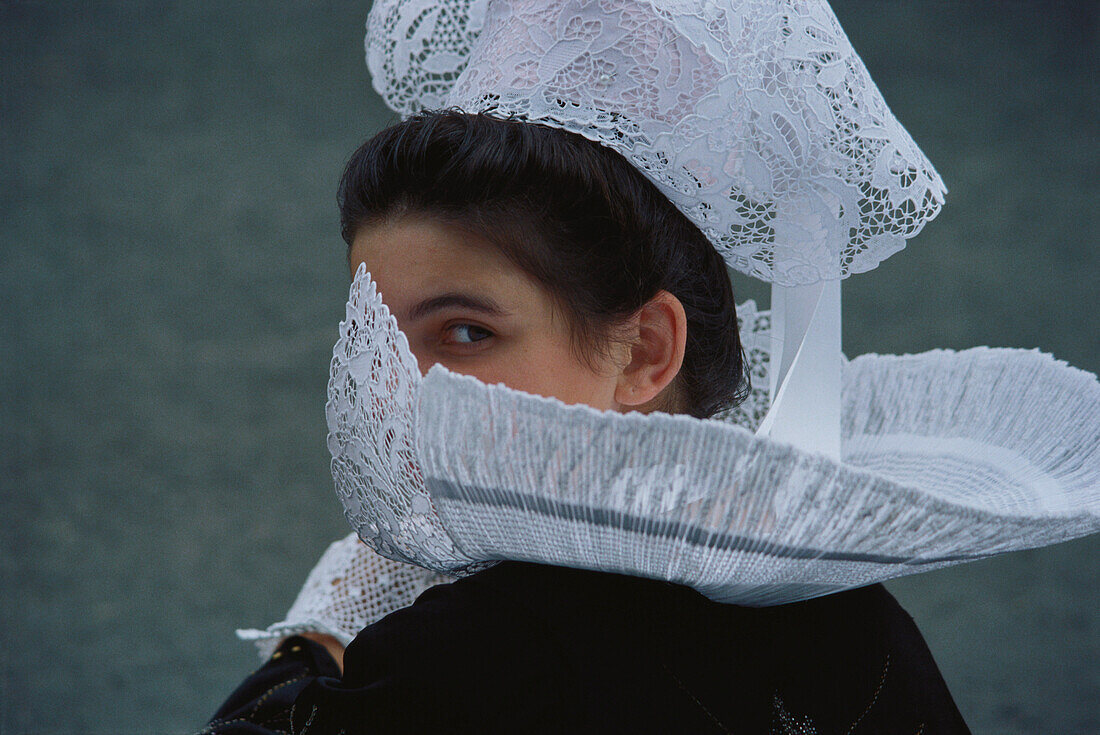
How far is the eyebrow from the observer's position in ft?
1.91

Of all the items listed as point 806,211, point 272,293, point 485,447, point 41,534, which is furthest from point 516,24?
point 41,534

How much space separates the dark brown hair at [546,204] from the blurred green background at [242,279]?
4.36ft

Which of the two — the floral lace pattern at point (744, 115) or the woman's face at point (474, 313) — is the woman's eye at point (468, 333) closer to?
the woman's face at point (474, 313)

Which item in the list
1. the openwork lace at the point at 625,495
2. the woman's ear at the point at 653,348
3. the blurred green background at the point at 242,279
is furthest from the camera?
the blurred green background at the point at 242,279

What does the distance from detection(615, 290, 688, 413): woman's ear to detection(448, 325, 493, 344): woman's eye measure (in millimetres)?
98

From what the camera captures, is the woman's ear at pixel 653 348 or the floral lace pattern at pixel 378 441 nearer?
the floral lace pattern at pixel 378 441

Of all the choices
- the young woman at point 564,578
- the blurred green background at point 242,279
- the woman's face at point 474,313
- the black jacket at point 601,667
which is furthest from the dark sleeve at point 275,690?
the blurred green background at point 242,279

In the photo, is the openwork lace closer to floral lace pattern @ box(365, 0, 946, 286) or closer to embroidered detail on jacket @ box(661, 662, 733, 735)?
embroidered detail on jacket @ box(661, 662, 733, 735)

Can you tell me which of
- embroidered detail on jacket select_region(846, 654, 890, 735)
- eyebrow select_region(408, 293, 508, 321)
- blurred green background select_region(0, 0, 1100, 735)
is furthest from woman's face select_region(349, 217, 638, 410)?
blurred green background select_region(0, 0, 1100, 735)

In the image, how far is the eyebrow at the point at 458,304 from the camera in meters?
0.58

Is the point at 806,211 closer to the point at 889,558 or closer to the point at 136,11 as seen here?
the point at 889,558

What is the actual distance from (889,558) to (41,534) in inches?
68.3

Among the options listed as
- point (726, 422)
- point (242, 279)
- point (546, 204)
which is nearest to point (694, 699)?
point (726, 422)

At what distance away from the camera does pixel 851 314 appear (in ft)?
6.52
